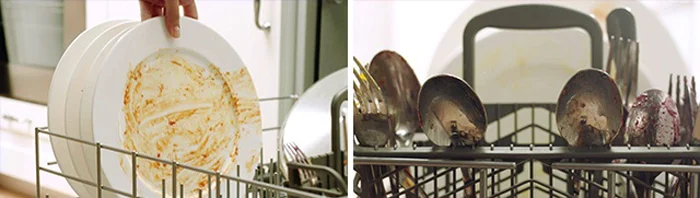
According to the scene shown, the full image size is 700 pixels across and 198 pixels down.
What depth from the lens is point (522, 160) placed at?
21.1 inches

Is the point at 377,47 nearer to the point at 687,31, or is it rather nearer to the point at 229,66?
the point at 229,66

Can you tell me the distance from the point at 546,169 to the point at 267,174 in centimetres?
24

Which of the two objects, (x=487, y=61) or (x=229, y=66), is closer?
(x=229, y=66)

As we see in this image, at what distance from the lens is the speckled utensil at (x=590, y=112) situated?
515mm

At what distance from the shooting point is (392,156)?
23.4 inches

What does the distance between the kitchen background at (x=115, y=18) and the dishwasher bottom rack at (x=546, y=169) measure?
0.09 m

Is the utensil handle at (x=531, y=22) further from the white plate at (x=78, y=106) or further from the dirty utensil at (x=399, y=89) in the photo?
the white plate at (x=78, y=106)

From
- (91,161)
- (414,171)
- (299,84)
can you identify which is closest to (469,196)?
(414,171)

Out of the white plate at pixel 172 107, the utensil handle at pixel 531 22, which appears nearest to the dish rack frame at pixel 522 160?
the utensil handle at pixel 531 22

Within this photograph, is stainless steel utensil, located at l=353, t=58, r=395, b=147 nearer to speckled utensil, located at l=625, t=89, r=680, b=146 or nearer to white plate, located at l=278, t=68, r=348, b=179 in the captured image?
white plate, located at l=278, t=68, r=348, b=179

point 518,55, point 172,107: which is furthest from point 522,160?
point 172,107

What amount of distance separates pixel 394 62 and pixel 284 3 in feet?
0.39

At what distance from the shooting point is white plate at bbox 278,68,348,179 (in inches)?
24.5

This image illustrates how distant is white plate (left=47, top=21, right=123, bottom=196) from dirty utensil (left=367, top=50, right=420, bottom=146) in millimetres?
242
